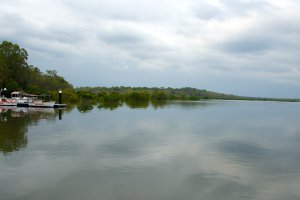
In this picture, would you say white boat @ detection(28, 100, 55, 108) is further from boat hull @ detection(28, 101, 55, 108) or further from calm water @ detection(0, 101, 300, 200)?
calm water @ detection(0, 101, 300, 200)

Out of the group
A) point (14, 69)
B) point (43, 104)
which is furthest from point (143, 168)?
point (14, 69)

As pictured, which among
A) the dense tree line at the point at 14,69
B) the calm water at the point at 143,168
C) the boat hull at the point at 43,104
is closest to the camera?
the calm water at the point at 143,168

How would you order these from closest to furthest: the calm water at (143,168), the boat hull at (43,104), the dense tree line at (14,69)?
1. the calm water at (143,168)
2. the boat hull at (43,104)
3. the dense tree line at (14,69)

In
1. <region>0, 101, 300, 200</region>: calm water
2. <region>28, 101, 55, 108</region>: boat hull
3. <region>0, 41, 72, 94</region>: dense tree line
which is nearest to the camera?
<region>0, 101, 300, 200</region>: calm water

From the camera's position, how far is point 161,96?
149875 mm

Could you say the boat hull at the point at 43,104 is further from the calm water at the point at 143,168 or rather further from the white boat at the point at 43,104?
the calm water at the point at 143,168

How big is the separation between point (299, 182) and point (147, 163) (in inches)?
260

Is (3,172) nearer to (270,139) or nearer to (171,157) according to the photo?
(171,157)

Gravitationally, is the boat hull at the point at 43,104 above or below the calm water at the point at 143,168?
above

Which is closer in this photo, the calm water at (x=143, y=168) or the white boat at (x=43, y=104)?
the calm water at (x=143, y=168)

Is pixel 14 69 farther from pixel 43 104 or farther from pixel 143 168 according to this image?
pixel 143 168

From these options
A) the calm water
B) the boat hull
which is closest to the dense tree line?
the boat hull

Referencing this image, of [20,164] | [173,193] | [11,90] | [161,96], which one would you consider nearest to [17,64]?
[11,90]

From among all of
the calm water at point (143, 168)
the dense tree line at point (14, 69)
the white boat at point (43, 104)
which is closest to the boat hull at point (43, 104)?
the white boat at point (43, 104)
